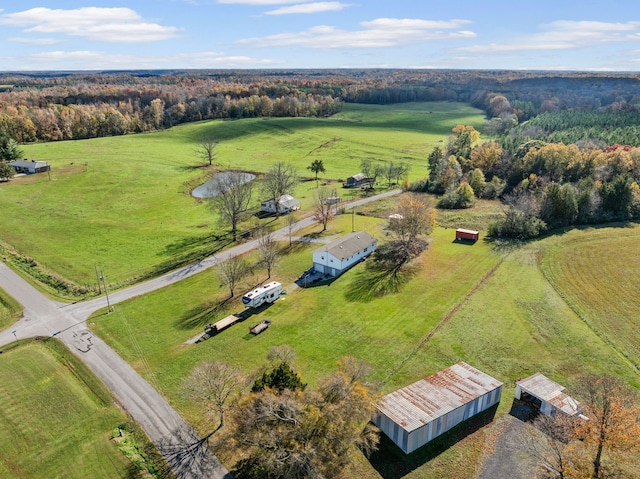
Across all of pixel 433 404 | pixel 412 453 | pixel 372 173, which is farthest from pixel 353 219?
pixel 412 453

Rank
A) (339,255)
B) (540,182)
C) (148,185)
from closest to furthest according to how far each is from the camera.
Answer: (339,255) → (540,182) → (148,185)

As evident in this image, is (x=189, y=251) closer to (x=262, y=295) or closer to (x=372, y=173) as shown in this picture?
(x=262, y=295)

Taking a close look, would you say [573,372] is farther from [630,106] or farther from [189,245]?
[630,106]

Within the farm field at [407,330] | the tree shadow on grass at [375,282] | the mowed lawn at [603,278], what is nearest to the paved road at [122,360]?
the farm field at [407,330]

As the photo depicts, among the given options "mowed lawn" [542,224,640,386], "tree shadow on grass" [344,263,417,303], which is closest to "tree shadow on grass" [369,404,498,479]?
"mowed lawn" [542,224,640,386]

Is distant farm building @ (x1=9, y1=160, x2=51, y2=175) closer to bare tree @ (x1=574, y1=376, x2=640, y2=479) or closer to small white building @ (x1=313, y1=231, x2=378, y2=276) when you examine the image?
small white building @ (x1=313, y1=231, x2=378, y2=276)

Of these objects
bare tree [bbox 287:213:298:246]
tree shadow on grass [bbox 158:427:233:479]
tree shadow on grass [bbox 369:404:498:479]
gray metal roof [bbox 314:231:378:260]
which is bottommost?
tree shadow on grass [bbox 158:427:233:479]

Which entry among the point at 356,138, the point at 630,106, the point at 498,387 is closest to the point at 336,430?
the point at 498,387
